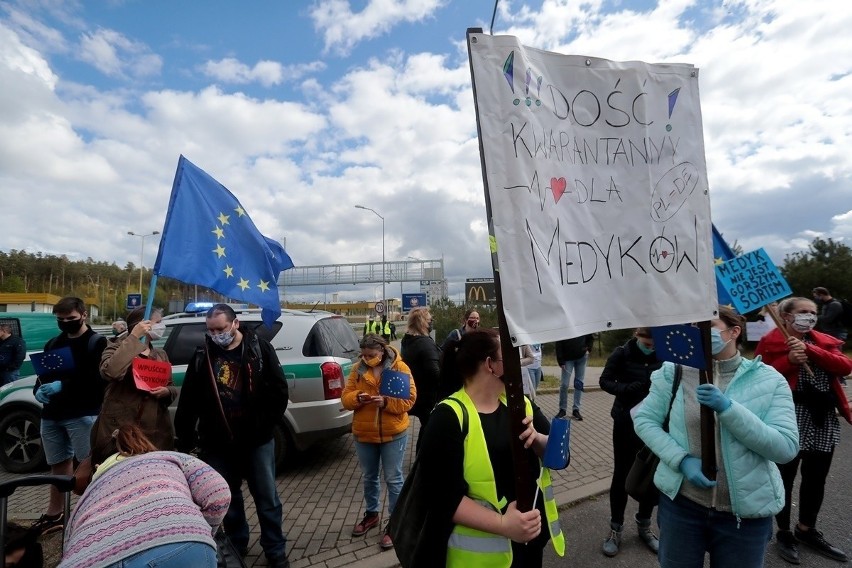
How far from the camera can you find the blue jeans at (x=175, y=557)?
5.06ft

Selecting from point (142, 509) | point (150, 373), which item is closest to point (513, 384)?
point (142, 509)

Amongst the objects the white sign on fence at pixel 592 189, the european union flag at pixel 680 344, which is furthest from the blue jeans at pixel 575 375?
the white sign on fence at pixel 592 189

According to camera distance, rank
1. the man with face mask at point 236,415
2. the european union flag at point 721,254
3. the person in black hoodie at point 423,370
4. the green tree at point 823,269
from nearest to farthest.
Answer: the european union flag at point 721,254 → the man with face mask at point 236,415 → the person in black hoodie at point 423,370 → the green tree at point 823,269

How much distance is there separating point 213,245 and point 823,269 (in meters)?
23.7

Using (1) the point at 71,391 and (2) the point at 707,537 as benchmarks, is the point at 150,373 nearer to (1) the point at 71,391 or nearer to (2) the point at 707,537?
(1) the point at 71,391

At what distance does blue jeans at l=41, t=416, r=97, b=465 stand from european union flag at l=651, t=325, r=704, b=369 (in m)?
4.62

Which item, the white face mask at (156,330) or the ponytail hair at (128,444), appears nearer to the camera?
the ponytail hair at (128,444)

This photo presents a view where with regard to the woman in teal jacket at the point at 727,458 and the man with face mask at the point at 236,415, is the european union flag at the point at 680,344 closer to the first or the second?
the woman in teal jacket at the point at 727,458

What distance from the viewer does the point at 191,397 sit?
3.22m

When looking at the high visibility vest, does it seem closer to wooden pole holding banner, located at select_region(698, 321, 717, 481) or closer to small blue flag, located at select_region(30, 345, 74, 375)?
wooden pole holding banner, located at select_region(698, 321, 717, 481)

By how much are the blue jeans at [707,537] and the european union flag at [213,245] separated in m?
3.04

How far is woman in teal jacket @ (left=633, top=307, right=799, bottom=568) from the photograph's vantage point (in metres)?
1.96

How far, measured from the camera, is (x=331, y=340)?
539 centimetres

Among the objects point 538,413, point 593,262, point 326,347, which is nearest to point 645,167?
point 593,262
